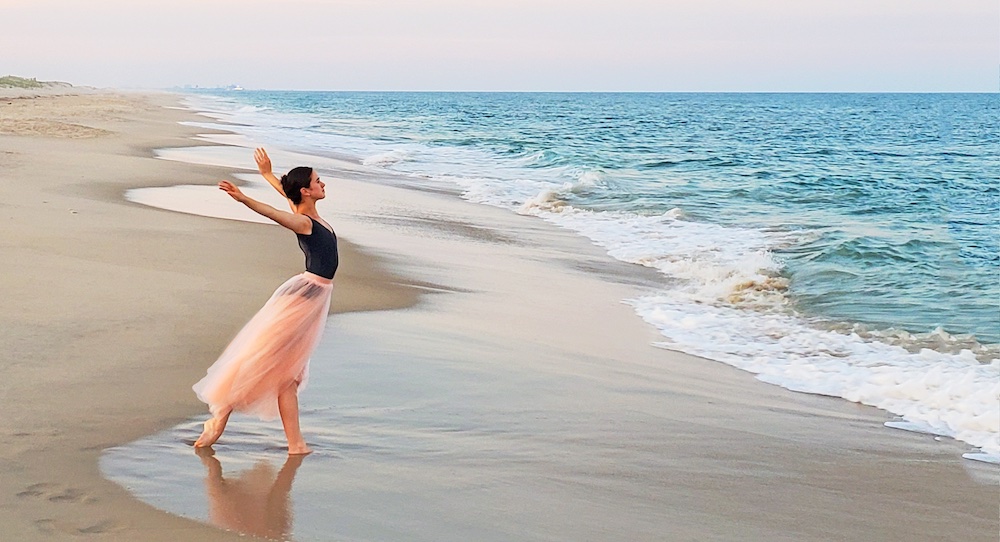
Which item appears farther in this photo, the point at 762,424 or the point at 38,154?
the point at 38,154

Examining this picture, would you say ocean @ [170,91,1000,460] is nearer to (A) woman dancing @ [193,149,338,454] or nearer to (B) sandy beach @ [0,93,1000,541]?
(B) sandy beach @ [0,93,1000,541]

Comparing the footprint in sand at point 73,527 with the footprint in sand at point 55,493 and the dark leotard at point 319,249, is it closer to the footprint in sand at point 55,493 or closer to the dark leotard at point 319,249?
the footprint in sand at point 55,493

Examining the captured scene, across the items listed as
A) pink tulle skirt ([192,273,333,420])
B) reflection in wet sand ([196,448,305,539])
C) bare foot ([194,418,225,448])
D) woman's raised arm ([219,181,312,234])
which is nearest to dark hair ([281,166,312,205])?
woman's raised arm ([219,181,312,234])

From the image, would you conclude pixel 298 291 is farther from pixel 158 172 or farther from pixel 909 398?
pixel 158 172

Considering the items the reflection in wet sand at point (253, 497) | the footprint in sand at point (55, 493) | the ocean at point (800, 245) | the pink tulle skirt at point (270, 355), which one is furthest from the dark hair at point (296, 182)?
the ocean at point (800, 245)

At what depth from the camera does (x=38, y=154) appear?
1739cm

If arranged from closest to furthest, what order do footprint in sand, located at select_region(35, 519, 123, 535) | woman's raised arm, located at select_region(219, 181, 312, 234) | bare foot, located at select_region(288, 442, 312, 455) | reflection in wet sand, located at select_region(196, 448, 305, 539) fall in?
footprint in sand, located at select_region(35, 519, 123, 535) < reflection in wet sand, located at select_region(196, 448, 305, 539) < woman's raised arm, located at select_region(219, 181, 312, 234) < bare foot, located at select_region(288, 442, 312, 455)

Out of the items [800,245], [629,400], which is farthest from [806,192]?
[629,400]

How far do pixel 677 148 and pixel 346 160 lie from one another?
570 inches

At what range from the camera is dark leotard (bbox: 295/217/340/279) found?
4492mm

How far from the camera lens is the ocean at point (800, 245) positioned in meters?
6.95

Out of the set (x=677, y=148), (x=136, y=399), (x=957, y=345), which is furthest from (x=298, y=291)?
(x=677, y=148)

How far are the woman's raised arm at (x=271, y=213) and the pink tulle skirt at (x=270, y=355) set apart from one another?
26cm

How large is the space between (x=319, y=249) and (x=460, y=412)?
1.28 m
